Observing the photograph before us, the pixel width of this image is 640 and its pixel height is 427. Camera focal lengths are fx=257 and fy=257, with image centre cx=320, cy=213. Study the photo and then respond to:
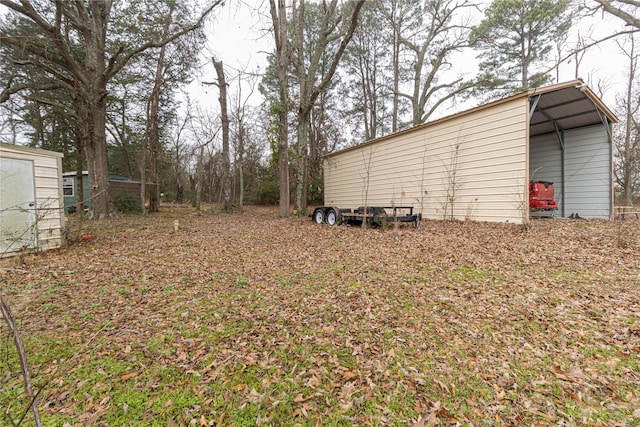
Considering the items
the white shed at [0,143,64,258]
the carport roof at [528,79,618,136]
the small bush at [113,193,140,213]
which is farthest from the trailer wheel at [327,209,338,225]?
the small bush at [113,193,140,213]

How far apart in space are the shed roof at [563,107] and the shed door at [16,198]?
1131cm

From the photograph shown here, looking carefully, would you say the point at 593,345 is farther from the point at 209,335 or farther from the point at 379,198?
the point at 379,198

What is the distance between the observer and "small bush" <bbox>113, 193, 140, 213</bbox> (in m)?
15.0

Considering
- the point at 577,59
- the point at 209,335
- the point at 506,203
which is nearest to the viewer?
the point at 209,335

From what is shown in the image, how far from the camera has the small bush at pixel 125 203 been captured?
15017 millimetres

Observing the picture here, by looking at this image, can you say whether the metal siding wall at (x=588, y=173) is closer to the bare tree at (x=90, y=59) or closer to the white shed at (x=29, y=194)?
the bare tree at (x=90, y=59)

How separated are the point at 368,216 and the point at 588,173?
7.99 m

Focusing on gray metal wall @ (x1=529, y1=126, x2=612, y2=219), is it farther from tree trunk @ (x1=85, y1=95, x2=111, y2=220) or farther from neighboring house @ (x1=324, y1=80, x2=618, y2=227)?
tree trunk @ (x1=85, y1=95, x2=111, y2=220)

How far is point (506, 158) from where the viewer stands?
751 centimetres

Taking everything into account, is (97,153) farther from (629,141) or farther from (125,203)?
(629,141)

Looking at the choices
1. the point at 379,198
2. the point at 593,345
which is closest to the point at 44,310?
the point at 593,345

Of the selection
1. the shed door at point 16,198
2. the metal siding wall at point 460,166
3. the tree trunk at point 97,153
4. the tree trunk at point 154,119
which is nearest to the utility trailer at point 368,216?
the metal siding wall at point 460,166

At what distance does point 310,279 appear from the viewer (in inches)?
160

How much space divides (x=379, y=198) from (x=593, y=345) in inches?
379
